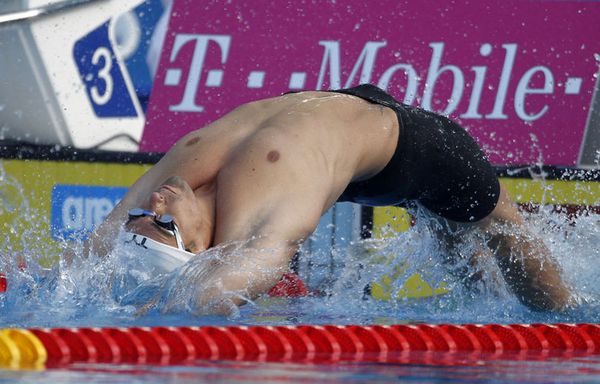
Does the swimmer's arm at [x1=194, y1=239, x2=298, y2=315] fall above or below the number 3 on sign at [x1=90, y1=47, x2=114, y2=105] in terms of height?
below

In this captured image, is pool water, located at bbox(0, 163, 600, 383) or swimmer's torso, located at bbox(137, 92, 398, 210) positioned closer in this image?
pool water, located at bbox(0, 163, 600, 383)

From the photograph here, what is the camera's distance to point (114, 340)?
2.44m

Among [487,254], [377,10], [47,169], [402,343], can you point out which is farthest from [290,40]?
[402,343]

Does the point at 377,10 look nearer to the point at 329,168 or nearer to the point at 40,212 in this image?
the point at 40,212

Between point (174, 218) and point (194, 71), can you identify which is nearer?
point (174, 218)

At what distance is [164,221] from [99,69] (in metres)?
2.49

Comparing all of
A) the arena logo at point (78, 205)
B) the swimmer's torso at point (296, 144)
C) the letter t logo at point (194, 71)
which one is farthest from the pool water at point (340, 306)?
the letter t logo at point (194, 71)

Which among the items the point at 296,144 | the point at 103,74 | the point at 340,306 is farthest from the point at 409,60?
the point at 296,144

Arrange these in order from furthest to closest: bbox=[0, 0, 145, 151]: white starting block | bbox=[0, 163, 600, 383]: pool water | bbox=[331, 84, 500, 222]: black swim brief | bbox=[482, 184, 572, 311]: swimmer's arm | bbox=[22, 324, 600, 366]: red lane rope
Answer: bbox=[0, 0, 145, 151]: white starting block → bbox=[482, 184, 572, 311]: swimmer's arm → bbox=[331, 84, 500, 222]: black swim brief → bbox=[22, 324, 600, 366]: red lane rope → bbox=[0, 163, 600, 383]: pool water

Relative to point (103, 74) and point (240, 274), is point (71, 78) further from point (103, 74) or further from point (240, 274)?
point (240, 274)

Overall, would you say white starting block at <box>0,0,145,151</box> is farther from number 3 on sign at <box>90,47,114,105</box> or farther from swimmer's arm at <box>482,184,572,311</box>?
Result: swimmer's arm at <box>482,184,572,311</box>

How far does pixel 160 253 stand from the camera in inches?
112

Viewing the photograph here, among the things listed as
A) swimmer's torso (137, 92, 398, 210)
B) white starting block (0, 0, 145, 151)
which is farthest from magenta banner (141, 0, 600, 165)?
swimmer's torso (137, 92, 398, 210)

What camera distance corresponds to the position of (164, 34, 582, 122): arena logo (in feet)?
16.9
